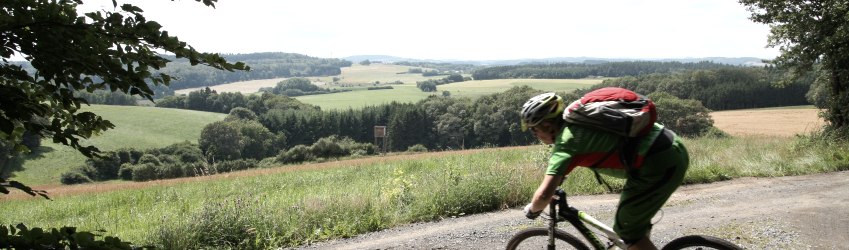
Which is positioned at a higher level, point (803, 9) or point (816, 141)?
point (803, 9)

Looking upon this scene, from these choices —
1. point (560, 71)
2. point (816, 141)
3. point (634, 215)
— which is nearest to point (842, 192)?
point (816, 141)

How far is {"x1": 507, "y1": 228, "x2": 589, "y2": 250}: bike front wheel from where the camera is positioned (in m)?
4.06

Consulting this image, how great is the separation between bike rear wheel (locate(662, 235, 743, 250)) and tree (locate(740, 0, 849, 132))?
45.3ft

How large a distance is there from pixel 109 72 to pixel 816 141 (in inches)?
639

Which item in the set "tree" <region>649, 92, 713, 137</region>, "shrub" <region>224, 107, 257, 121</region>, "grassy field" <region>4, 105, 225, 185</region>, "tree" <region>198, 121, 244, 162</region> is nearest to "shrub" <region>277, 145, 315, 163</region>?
"tree" <region>198, 121, 244, 162</region>

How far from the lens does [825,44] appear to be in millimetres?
14016

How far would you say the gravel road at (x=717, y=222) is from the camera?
246 inches

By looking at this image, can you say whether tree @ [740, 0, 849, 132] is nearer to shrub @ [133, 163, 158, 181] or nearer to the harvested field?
the harvested field

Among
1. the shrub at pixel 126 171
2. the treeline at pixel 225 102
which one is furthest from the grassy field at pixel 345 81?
the shrub at pixel 126 171

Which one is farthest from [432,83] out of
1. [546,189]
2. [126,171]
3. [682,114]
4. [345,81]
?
[546,189]

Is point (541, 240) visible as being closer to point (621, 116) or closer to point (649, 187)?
point (649, 187)

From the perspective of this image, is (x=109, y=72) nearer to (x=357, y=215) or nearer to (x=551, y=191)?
(x=551, y=191)

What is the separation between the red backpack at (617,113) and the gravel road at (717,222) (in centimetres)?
312

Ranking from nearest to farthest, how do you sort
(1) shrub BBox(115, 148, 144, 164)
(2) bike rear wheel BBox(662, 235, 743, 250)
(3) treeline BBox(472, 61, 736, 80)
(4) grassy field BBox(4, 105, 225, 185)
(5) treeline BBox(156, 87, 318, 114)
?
(2) bike rear wheel BBox(662, 235, 743, 250) → (4) grassy field BBox(4, 105, 225, 185) → (1) shrub BBox(115, 148, 144, 164) → (5) treeline BBox(156, 87, 318, 114) → (3) treeline BBox(472, 61, 736, 80)
